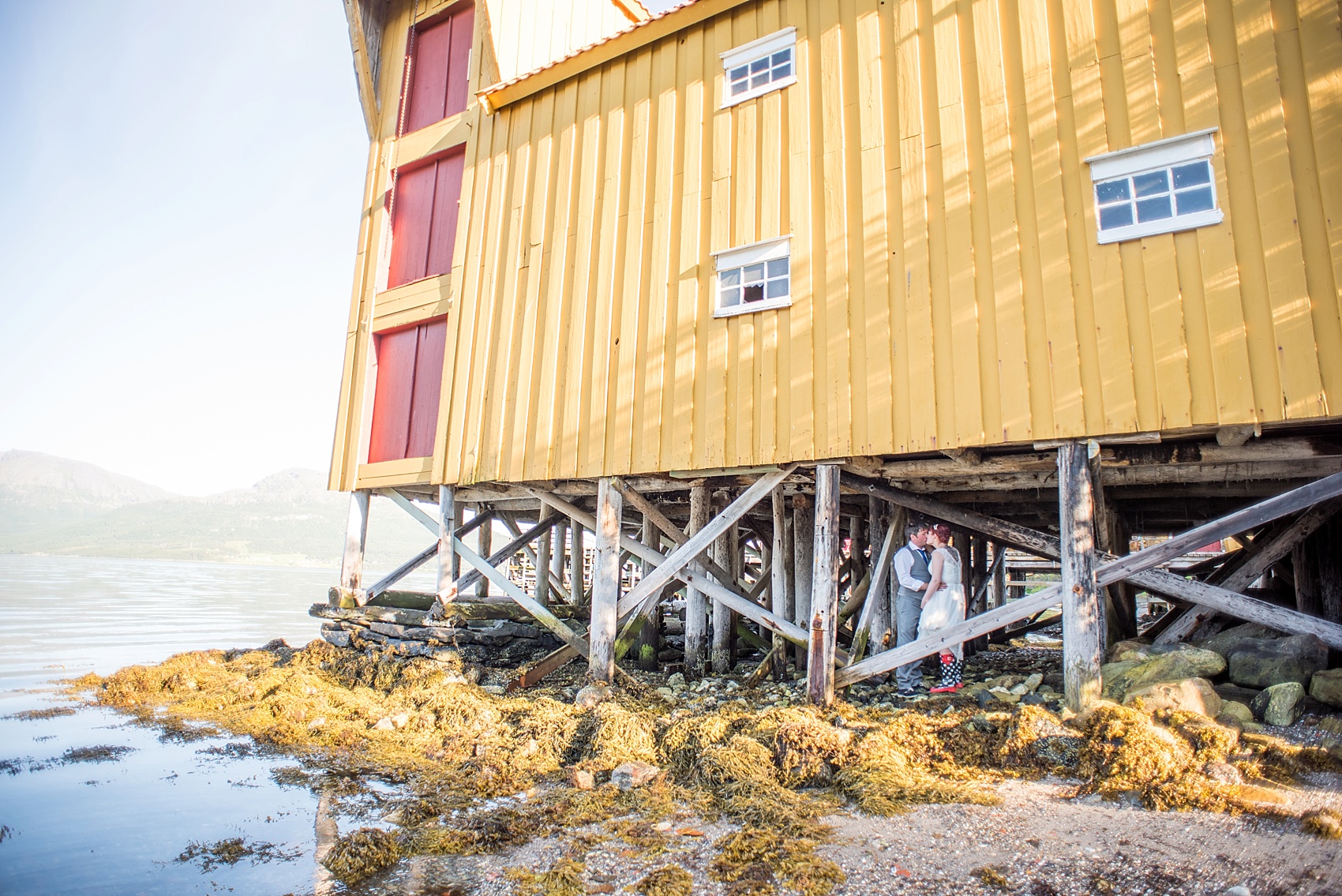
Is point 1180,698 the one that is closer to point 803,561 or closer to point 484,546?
point 803,561

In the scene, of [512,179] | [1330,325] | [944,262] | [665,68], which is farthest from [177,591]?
[1330,325]

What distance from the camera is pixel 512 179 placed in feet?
35.7

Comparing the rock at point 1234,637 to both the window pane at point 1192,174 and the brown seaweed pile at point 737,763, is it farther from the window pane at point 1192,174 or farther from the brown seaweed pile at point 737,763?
the window pane at point 1192,174

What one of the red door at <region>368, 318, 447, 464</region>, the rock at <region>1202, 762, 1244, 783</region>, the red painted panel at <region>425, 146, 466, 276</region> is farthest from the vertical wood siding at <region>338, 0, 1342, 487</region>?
the rock at <region>1202, 762, 1244, 783</region>

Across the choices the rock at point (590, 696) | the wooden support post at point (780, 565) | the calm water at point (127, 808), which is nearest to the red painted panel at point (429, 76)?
the wooden support post at point (780, 565)

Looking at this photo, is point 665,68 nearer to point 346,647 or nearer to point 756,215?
point 756,215

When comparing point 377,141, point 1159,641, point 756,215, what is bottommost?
point 1159,641

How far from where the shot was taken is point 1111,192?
674cm

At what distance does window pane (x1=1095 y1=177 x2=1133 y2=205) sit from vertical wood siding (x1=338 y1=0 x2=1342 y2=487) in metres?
0.11

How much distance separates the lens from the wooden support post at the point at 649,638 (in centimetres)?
1111

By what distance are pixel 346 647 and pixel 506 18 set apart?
9.90m

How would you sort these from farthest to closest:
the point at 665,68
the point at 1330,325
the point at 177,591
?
1. the point at 177,591
2. the point at 665,68
3. the point at 1330,325

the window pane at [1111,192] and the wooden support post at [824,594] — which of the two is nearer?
the window pane at [1111,192]

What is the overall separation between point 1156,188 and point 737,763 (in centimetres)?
609
